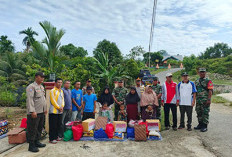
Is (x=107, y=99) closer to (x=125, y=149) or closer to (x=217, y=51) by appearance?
(x=125, y=149)

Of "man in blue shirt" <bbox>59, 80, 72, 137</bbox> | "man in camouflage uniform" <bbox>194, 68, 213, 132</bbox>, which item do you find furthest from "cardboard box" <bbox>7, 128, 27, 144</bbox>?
"man in camouflage uniform" <bbox>194, 68, 213, 132</bbox>

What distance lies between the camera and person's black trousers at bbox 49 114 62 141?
4.58m

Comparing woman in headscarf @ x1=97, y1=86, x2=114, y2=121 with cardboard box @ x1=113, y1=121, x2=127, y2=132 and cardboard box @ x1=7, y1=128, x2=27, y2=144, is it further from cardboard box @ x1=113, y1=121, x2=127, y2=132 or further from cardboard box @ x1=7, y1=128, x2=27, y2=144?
cardboard box @ x1=7, y1=128, x2=27, y2=144

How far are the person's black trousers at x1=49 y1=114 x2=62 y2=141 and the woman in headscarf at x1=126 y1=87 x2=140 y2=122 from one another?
2.26 meters

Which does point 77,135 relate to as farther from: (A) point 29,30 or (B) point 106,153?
(A) point 29,30

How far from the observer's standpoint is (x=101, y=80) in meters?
13.6

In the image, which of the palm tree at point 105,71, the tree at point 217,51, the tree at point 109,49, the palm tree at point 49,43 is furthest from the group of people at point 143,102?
the tree at point 217,51

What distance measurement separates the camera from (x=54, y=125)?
4.58 m

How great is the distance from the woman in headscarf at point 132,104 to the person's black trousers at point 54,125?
226 cm

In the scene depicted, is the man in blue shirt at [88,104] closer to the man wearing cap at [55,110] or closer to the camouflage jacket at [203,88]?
the man wearing cap at [55,110]

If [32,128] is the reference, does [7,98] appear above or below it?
above

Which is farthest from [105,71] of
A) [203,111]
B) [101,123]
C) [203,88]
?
Result: [203,111]

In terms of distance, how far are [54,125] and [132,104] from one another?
8.29 ft

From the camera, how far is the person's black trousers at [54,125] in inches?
180
